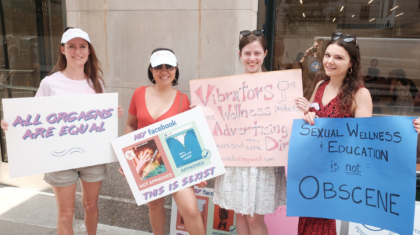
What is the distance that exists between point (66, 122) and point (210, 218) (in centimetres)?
169

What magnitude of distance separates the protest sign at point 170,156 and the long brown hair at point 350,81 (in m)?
0.92

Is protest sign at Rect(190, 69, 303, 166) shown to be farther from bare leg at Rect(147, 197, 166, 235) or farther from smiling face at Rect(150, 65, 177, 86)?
bare leg at Rect(147, 197, 166, 235)

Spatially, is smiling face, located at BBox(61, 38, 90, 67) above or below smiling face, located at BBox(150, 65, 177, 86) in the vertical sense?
above

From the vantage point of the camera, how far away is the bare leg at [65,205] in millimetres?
2288

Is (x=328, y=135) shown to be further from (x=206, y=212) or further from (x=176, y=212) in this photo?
(x=176, y=212)

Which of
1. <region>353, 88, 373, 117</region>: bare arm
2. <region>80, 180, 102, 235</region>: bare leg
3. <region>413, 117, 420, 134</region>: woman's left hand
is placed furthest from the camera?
<region>80, 180, 102, 235</region>: bare leg

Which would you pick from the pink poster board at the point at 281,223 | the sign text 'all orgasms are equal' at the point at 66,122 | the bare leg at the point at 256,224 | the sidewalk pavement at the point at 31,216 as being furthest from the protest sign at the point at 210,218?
the sign text 'all orgasms are equal' at the point at 66,122

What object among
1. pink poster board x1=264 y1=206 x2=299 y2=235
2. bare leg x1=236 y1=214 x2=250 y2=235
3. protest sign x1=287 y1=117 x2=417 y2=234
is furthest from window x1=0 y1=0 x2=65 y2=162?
protest sign x1=287 y1=117 x2=417 y2=234

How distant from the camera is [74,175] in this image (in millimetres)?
2295

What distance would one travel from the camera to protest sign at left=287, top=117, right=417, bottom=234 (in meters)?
1.75

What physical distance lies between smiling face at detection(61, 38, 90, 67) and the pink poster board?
7.06 feet

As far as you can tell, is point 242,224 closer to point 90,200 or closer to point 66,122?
point 90,200

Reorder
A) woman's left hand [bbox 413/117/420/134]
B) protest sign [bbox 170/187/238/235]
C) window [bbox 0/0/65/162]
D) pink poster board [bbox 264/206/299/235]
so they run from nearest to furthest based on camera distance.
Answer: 1. woman's left hand [bbox 413/117/420/134]
2. pink poster board [bbox 264/206/299/235]
3. protest sign [bbox 170/187/238/235]
4. window [bbox 0/0/65/162]

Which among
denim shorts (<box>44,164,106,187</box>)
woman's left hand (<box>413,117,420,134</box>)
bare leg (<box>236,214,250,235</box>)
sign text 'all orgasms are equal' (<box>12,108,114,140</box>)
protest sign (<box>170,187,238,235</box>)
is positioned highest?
woman's left hand (<box>413,117,420,134</box>)
